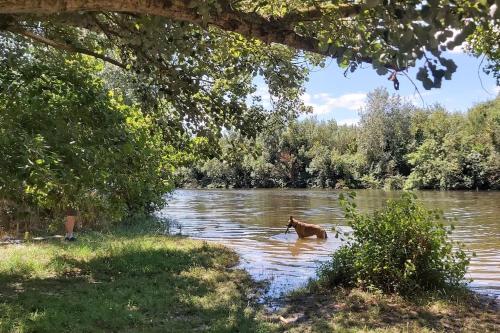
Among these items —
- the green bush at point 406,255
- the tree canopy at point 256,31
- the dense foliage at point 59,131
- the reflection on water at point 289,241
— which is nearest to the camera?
the tree canopy at point 256,31

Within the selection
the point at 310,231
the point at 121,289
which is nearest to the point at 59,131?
the point at 121,289

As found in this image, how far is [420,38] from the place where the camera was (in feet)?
8.61

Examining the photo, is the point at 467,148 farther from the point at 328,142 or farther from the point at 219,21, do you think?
the point at 219,21

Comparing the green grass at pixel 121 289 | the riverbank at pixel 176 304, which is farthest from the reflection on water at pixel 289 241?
the riverbank at pixel 176 304

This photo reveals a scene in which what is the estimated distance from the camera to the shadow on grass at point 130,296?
627cm

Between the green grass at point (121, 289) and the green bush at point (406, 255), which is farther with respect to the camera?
the green bush at point (406, 255)

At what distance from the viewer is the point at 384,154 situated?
6969 cm

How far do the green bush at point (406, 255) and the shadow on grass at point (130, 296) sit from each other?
6.82 ft

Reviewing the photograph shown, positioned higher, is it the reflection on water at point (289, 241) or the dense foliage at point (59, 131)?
the dense foliage at point (59, 131)

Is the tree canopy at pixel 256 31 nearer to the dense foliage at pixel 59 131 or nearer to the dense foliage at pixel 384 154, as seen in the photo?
the dense foliage at pixel 59 131

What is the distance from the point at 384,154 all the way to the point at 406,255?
64.1 meters

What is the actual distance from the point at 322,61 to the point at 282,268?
15.8ft

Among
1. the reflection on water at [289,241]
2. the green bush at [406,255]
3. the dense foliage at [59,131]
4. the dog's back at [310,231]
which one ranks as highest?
the dense foliage at [59,131]

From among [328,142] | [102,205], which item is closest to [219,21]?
[102,205]
